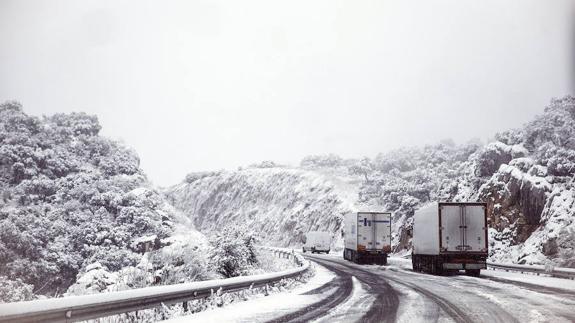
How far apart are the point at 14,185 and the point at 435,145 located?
73.3 m

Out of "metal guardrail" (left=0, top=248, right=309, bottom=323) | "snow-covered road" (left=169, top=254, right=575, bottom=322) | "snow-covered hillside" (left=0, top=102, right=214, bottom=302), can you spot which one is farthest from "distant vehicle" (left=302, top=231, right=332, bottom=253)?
"metal guardrail" (left=0, top=248, right=309, bottom=323)

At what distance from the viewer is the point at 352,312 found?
438 inches

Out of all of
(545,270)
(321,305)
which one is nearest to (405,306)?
(321,305)

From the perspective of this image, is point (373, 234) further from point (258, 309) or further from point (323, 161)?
point (323, 161)

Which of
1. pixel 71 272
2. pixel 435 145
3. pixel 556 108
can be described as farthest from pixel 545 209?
pixel 435 145

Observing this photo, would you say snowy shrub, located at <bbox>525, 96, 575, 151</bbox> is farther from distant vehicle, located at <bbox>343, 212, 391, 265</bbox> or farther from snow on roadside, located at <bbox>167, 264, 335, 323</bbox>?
snow on roadside, located at <bbox>167, 264, 335, 323</bbox>

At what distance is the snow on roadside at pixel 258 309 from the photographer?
10078 mm

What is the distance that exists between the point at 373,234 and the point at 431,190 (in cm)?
2802

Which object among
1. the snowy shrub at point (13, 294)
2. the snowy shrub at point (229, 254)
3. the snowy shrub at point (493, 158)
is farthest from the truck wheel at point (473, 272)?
the snowy shrub at point (493, 158)

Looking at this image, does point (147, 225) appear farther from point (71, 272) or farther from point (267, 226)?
point (267, 226)

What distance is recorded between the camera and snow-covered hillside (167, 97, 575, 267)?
3616 cm

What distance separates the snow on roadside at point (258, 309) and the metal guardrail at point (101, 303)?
46cm

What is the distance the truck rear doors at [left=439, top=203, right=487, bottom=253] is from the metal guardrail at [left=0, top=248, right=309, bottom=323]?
14.9m

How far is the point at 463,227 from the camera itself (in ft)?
80.9
